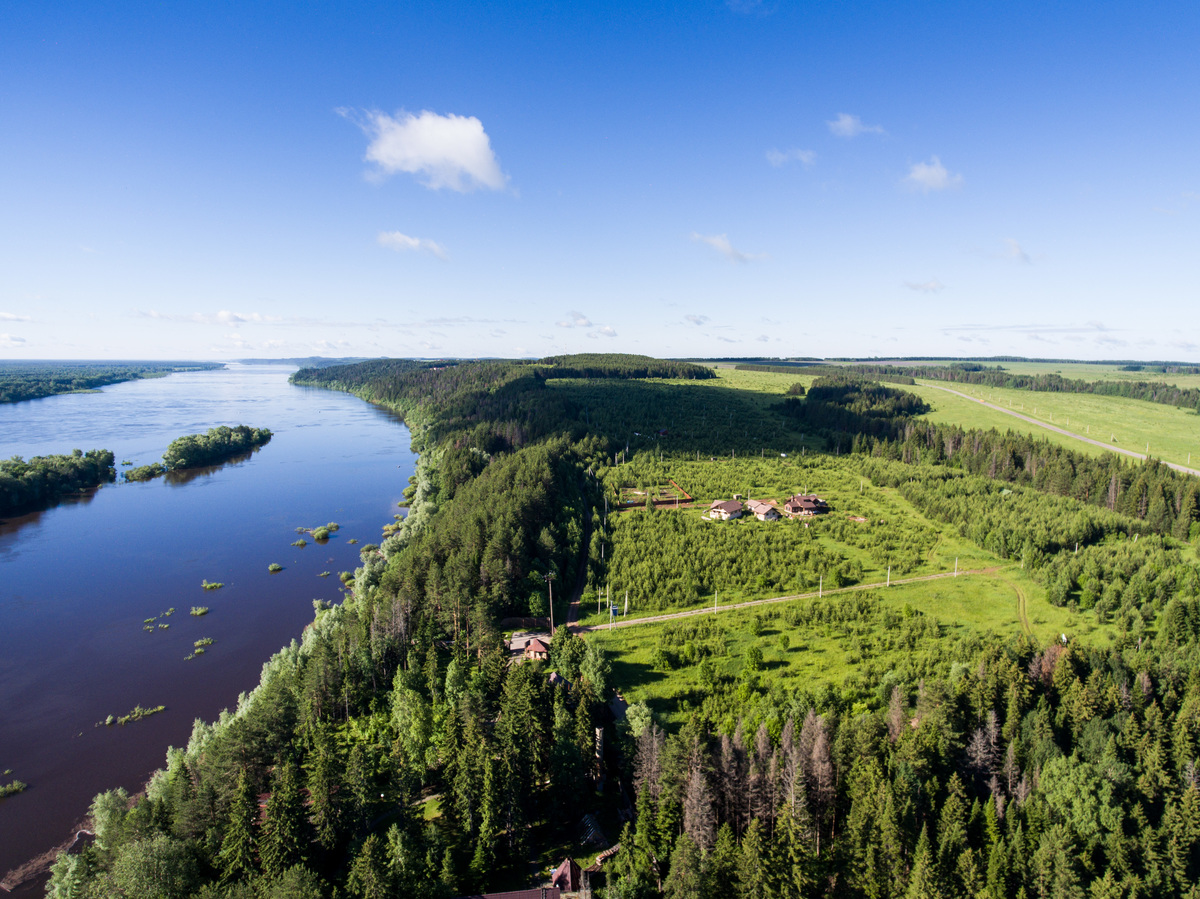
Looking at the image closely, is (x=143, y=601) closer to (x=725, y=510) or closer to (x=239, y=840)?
(x=239, y=840)

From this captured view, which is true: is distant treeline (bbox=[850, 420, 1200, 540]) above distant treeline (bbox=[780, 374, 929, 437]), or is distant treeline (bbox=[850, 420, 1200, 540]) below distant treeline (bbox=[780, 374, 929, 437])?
below

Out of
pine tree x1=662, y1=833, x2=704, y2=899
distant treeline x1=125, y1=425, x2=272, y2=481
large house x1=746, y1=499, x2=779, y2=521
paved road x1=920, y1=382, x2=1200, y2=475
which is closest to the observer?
pine tree x1=662, y1=833, x2=704, y2=899

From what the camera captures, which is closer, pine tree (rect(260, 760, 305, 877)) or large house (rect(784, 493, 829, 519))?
pine tree (rect(260, 760, 305, 877))

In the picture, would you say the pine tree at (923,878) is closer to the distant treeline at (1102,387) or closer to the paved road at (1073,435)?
the paved road at (1073,435)

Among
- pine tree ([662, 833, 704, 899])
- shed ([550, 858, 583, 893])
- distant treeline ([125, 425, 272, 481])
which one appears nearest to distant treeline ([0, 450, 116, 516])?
distant treeline ([125, 425, 272, 481])

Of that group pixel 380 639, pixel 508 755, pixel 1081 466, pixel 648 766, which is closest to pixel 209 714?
pixel 380 639

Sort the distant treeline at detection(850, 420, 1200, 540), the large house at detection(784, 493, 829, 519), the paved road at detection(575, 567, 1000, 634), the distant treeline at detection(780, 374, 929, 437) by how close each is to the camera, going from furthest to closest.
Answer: the distant treeline at detection(780, 374, 929, 437), the large house at detection(784, 493, 829, 519), the distant treeline at detection(850, 420, 1200, 540), the paved road at detection(575, 567, 1000, 634)

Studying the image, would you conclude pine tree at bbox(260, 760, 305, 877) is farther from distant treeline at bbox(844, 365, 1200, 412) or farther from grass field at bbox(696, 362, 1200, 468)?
distant treeline at bbox(844, 365, 1200, 412)
